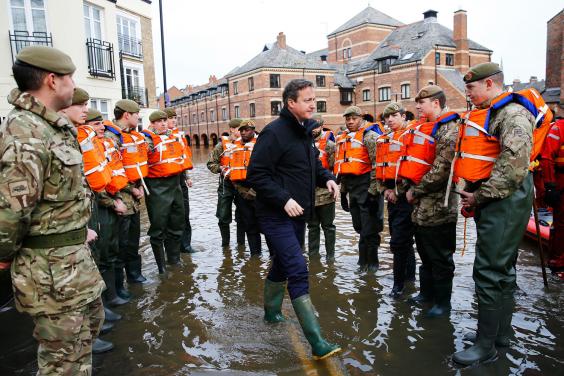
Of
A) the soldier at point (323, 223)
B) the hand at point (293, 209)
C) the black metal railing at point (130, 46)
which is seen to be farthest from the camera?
the black metal railing at point (130, 46)

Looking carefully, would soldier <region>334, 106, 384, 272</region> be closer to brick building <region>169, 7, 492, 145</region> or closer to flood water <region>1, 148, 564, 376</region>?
flood water <region>1, 148, 564, 376</region>

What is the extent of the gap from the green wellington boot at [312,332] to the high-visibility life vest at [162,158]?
3.57m

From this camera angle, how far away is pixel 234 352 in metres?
4.09

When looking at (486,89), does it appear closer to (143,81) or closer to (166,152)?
(166,152)

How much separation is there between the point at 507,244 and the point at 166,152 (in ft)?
16.0

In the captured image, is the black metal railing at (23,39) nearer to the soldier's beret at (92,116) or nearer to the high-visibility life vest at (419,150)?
the soldier's beret at (92,116)

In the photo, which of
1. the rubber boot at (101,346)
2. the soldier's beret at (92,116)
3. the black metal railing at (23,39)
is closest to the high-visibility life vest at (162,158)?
the soldier's beret at (92,116)

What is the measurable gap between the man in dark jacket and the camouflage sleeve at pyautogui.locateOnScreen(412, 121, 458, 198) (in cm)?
108

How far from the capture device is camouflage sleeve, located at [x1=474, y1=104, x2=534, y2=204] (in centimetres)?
353

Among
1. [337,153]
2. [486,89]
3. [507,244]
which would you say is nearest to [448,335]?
[507,244]

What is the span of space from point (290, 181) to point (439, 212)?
1699 mm

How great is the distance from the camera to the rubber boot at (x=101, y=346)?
4.13 m

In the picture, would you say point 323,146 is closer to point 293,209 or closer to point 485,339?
point 293,209

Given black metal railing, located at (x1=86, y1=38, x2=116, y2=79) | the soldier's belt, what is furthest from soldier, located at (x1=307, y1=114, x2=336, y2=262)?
black metal railing, located at (x1=86, y1=38, x2=116, y2=79)
